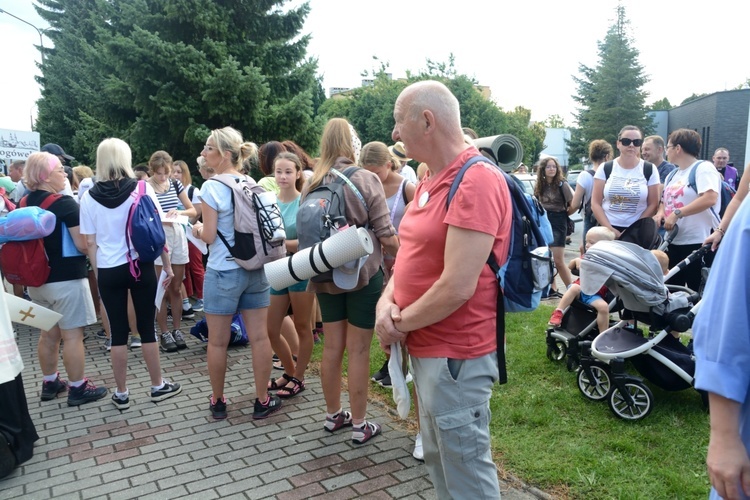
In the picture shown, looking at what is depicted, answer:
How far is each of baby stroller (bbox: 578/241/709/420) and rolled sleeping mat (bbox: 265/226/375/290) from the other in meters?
1.72

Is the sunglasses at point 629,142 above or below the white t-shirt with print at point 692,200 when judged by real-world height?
above

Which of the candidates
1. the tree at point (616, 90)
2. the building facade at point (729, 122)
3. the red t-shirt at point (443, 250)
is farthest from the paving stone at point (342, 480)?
the tree at point (616, 90)

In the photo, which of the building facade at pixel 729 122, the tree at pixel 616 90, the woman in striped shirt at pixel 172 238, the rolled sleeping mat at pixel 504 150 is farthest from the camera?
the tree at pixel 616 90

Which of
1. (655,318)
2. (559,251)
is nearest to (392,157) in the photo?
(655,318)

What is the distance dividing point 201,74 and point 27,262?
30.8ft

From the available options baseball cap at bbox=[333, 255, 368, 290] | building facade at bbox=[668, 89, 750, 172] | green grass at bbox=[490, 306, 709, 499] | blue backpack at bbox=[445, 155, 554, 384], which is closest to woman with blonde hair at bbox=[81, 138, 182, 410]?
baseball cap at bbox=[333, 255, 368, 290]

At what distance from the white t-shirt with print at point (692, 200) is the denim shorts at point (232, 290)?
3888 mm

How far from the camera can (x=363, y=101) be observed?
39000 millimetres

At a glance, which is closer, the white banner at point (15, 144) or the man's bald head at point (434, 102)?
the man's bald head at point (434, 102)

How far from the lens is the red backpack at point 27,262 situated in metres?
4.62

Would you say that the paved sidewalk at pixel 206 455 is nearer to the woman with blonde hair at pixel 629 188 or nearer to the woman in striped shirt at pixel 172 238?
the woman in striped shirt at pixel 172 238

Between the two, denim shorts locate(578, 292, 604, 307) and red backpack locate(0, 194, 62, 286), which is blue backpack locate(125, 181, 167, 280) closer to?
red backpack locate(0, 194, 62, 286)

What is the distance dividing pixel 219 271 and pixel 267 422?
124 cm

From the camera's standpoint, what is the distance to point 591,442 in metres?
3.70
